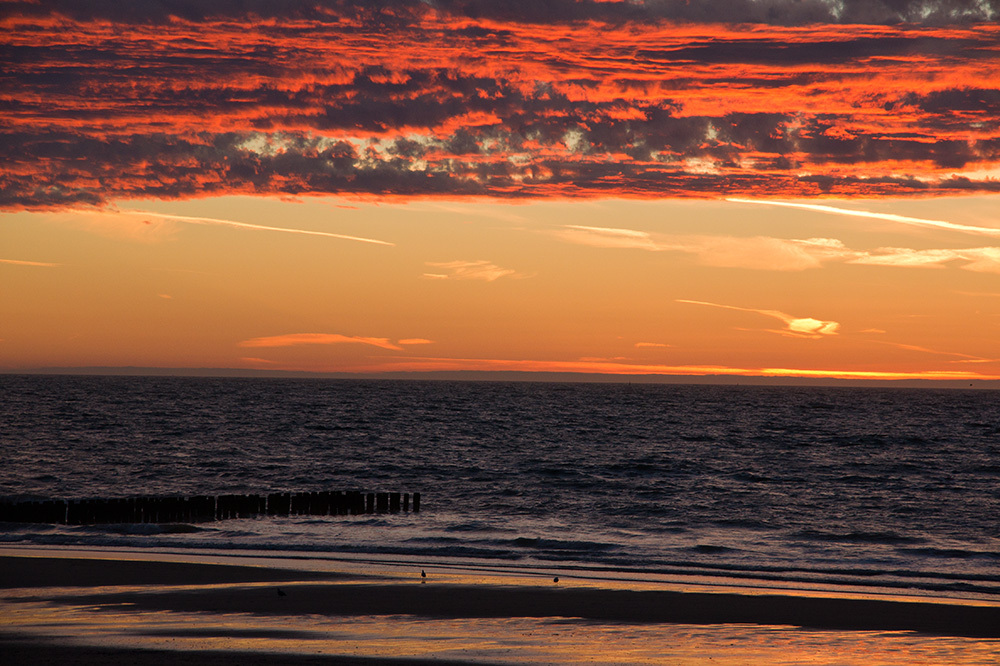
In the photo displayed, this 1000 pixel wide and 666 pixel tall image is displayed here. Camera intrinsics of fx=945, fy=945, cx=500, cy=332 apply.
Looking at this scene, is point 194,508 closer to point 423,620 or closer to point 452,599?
point 452,599

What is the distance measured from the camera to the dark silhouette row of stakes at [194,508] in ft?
106

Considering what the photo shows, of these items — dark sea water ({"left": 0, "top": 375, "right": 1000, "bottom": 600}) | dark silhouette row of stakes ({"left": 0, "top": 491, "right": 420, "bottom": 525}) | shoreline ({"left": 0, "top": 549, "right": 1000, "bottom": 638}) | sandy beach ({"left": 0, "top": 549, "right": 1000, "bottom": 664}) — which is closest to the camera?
sandy beach ({"left": 0, "top": 549, "right": 1000, "bottom": 664})

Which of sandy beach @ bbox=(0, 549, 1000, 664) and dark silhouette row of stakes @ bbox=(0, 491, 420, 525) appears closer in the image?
sandy beach @ bbox=(0, 549, 1000, 664)

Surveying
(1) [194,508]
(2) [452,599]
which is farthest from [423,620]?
(1) [194,508]

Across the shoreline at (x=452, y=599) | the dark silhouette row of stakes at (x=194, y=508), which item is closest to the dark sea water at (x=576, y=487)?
the dark silhouette row of stakes at (x=194, y=508)

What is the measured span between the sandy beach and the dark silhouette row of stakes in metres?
10.1

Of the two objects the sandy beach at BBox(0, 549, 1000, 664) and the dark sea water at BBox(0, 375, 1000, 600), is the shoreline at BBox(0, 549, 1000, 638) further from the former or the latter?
the dark sea water at BBox(0, 375, 1000, 600)

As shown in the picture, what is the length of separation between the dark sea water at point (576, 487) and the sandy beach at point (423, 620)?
14.4ft

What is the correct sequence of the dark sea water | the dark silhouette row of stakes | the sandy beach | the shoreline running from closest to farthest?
the sandy beach → the shoreline → the dark sea water → the dark silhouette row of stakes

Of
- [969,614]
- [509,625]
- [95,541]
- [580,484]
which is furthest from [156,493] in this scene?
[969,614]

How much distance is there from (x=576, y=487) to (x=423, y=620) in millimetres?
30900

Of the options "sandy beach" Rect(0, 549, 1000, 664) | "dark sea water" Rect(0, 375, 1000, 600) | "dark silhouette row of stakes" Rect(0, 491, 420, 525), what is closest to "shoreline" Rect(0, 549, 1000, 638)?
"sandy beach" Rect(0, 549, 1000, 664)

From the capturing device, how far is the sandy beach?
48.6ft

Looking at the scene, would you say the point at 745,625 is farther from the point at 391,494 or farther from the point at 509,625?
the point at 391,494
